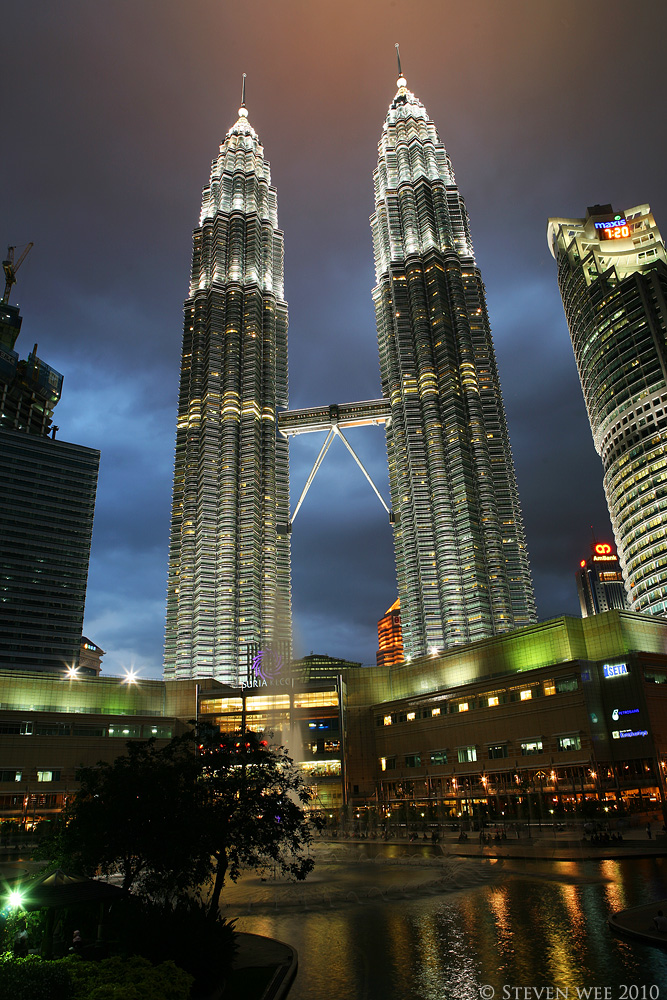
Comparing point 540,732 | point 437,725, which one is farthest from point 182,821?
point 437,725

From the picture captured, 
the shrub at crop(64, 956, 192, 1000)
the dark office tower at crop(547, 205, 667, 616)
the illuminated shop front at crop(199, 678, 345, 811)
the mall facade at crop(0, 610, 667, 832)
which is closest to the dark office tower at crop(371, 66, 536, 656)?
the mall facade at crop(0, 610, 667, 832)

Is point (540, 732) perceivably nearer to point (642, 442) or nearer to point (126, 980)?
point (126, 980)

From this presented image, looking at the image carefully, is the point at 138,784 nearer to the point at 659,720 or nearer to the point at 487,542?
the point at 659,720

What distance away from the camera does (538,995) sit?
65.2ft

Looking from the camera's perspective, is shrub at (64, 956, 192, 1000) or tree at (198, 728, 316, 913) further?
tree at (198, 728, 316, 913)

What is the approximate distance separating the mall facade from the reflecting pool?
42.5 m

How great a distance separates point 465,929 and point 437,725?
102m

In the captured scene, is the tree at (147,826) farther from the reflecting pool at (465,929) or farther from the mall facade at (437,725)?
the mall facade at (437,725)

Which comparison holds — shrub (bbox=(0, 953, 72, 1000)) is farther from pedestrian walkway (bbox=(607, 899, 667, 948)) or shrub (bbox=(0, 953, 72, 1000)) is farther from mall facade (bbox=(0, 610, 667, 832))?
mall facade (bbox=(0, 610, 667, 832))

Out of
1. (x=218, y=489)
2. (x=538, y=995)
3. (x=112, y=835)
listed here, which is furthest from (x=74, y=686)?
(x=538, y=995)

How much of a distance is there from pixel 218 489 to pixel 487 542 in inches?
3111

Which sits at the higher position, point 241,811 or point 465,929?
point 241,811

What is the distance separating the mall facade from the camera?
95.9 metres

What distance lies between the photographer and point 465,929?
2878 cm
